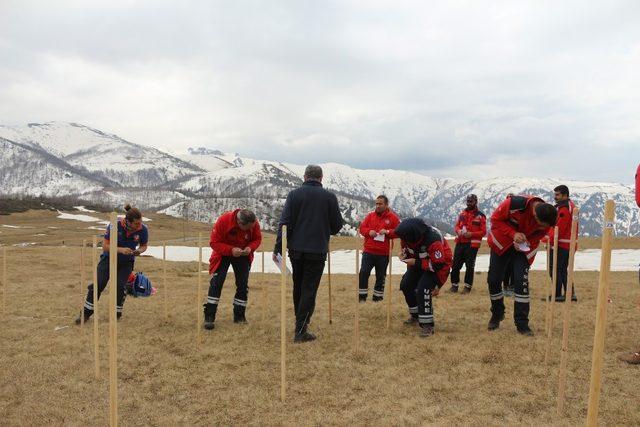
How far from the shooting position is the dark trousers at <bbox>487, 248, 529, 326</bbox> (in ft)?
21.7

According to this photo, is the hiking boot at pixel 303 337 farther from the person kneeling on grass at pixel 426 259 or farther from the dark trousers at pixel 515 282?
the dark trousers at pixel 515 282

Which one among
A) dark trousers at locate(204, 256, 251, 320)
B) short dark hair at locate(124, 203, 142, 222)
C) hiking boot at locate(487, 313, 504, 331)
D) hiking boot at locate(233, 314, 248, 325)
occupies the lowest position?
hiking boot at locate(233, 314, 248, 325)

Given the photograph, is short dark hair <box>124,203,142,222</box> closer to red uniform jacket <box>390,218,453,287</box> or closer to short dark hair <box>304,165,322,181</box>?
short dark hair <box>304,165,322,181</box>

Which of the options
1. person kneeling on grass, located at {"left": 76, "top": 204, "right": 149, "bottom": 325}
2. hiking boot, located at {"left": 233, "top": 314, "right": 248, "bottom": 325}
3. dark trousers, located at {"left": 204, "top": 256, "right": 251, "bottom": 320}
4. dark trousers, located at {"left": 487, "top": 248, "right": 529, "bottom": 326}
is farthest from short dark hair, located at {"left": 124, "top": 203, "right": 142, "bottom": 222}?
dark trousers, located at {"left": 487, "top": 248, "right": 529, "bottom": 326}

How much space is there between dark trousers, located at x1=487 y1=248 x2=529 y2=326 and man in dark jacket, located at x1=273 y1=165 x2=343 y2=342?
2.51 meters

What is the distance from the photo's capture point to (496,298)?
7043 millimetres

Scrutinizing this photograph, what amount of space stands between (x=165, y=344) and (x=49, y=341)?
172 cm

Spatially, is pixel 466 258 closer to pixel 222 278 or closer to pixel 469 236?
pixel 469 236

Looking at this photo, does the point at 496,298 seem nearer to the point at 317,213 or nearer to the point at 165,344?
the point at 317,213

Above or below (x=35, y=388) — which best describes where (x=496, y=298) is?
above

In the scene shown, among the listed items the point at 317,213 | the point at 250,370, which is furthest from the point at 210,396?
the point at 317,213

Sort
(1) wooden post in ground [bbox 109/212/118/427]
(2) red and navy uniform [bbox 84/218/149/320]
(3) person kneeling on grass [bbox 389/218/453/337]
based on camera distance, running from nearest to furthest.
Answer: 1. (1) wooden post in ground [bbox 109/212/118/427]
2. (3) person kneeling on grass [bbox 389/218/453/337]
3. (2) red and navy uniform [bbox 84/218/149/320]

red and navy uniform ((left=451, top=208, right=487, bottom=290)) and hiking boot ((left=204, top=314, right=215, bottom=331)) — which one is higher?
red and navy uniform ((left=451, top=208, right=487, bottom=290))

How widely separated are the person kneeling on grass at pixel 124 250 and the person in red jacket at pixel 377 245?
4.28m
